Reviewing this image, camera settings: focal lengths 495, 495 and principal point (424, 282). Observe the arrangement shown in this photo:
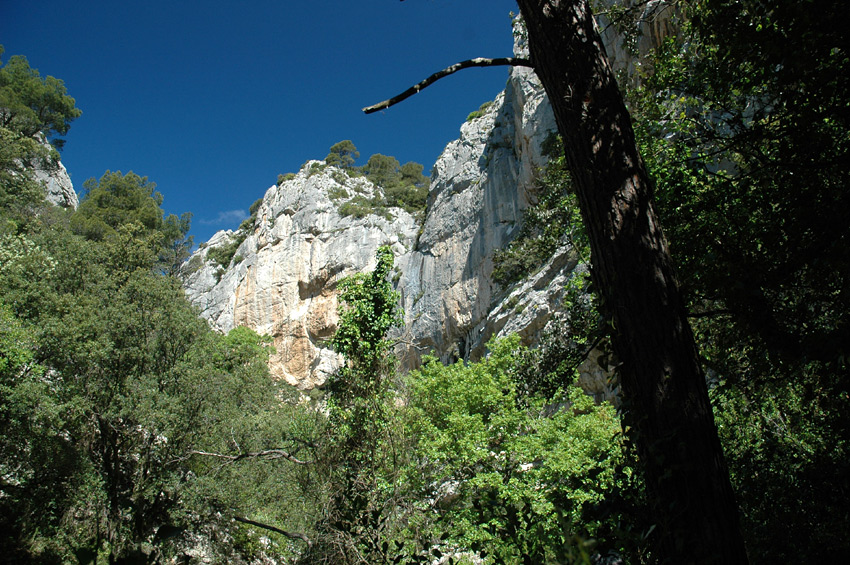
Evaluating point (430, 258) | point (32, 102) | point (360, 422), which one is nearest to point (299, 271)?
point (430, 258)

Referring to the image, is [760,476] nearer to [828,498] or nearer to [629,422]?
[828,498]

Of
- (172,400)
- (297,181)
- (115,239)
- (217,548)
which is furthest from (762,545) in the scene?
(297,181)

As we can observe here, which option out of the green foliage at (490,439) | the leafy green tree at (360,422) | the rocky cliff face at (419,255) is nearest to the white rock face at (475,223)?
the rocky cliff face at (419,255)

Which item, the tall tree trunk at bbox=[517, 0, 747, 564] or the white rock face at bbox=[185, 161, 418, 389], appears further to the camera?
the white rock face at bbox=[185, 161, 418, 389]

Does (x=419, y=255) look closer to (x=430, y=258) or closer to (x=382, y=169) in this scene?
(x=430, y=258)

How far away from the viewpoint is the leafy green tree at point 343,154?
180ft

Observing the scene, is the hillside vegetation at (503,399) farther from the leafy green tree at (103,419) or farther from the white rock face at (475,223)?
the white rock face at (475,223)

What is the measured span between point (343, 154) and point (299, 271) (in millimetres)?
21439

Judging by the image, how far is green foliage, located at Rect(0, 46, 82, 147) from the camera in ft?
117

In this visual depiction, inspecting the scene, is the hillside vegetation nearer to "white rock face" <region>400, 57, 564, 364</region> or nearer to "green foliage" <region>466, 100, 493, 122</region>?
"white rock face" <region>400, 57, 564, 364</region>

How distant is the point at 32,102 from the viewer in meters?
39.8

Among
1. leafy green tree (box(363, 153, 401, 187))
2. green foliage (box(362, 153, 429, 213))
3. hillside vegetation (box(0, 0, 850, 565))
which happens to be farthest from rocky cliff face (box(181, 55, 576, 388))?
hillside vegetation (box(0, 0, 850, 565))

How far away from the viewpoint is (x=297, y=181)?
4622 cm

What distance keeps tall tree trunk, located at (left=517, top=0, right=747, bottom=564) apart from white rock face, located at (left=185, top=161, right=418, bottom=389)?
1358 inches
